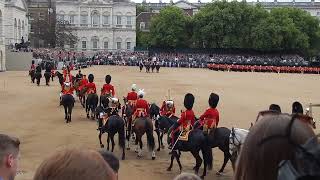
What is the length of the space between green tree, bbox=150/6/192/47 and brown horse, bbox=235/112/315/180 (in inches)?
3129

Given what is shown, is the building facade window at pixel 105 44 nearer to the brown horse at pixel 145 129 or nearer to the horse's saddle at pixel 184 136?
the brown horse at pixel 145 129

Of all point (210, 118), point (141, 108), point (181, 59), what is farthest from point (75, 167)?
point (181, 59)

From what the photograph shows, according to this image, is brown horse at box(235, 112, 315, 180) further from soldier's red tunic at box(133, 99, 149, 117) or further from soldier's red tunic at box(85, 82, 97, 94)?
soldier's red tunic at box(85, 82, 97, 94)

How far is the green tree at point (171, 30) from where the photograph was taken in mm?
82062

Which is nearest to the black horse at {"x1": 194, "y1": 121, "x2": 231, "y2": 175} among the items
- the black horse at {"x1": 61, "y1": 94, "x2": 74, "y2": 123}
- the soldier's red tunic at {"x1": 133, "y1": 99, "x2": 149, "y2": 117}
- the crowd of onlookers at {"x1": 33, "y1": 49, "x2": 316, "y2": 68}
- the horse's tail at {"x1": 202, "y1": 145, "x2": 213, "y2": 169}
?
the horse's tail at {"x1": 202, "y1": 145, "x2": 213, "y2": 169}

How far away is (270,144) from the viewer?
2.45 meters

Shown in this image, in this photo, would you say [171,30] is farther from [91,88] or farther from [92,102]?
[92,102]

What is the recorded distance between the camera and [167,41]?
82000 millimetres

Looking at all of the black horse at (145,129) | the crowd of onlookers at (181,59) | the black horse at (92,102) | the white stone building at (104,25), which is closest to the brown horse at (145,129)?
the black horse at (145,129)

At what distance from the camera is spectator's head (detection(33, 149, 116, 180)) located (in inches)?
97.0

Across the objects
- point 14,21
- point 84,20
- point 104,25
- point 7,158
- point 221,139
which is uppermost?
point 84,20

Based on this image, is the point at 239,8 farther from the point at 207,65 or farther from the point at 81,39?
the point at 81,39

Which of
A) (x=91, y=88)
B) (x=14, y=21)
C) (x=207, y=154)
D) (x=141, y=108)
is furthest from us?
(x=14, y=21)

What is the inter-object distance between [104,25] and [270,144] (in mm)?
96979
